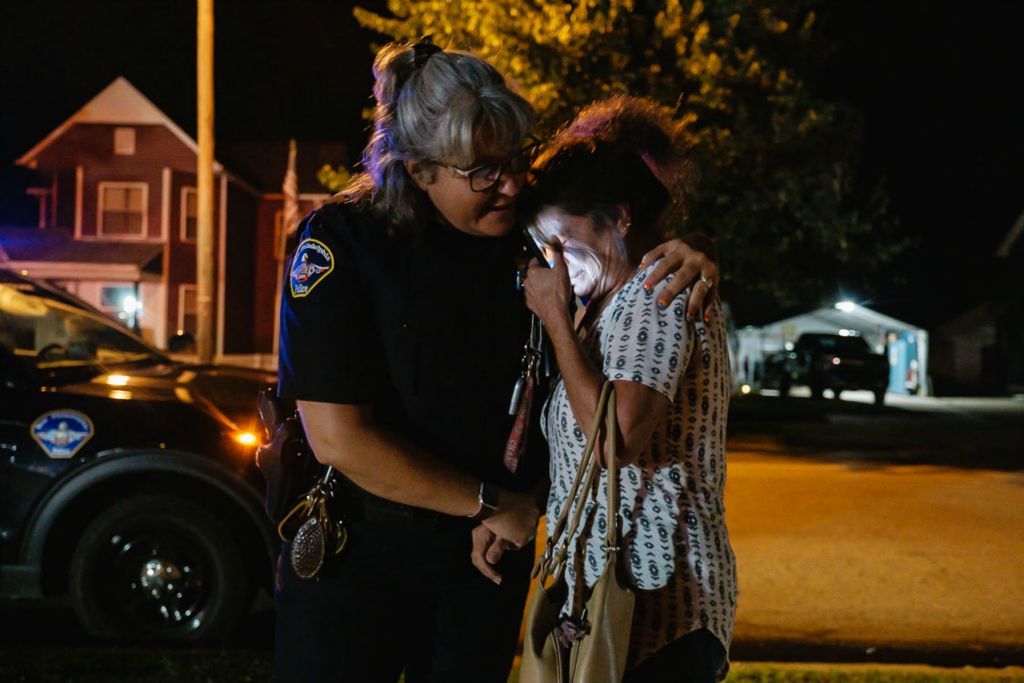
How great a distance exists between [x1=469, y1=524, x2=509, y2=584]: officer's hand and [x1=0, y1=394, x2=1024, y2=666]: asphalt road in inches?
125

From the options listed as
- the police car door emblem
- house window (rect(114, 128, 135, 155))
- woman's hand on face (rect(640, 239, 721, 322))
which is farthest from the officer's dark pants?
house window (rect(114, 128, 135, 155))

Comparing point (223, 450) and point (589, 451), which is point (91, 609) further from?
point (589, 451)

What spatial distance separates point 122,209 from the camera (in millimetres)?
31703

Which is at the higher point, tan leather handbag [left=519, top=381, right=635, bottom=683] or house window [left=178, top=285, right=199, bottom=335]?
house window [left=178, top=285, right=199, bottom=335]

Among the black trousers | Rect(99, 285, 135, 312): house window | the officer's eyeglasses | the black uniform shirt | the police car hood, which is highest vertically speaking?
Rect(99, 285, 135, 312): house window

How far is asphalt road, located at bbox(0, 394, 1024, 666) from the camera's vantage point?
5.59 metres

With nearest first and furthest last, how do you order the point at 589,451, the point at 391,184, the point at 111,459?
the point at 589,451
the point at 391,184
the point at 111,459

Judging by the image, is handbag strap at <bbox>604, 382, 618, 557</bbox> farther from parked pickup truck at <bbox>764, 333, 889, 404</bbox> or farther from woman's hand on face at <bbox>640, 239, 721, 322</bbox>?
parked pickup truck at <bbox>764, 333, 889, 404</bbox>

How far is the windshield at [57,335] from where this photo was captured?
5152mm

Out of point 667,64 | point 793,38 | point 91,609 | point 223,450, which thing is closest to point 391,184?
point 223,450

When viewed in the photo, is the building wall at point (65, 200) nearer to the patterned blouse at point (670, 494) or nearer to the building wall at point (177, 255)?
the building wall at point (177, 255)

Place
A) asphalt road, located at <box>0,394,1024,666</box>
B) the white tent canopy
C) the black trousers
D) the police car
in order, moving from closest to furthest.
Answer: the black trousers, the police car, asphalt road, located at <box>0,394,1024,666</box>, the white tent canopy

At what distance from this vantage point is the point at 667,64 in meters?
17.0

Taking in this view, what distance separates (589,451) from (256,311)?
34.2m
